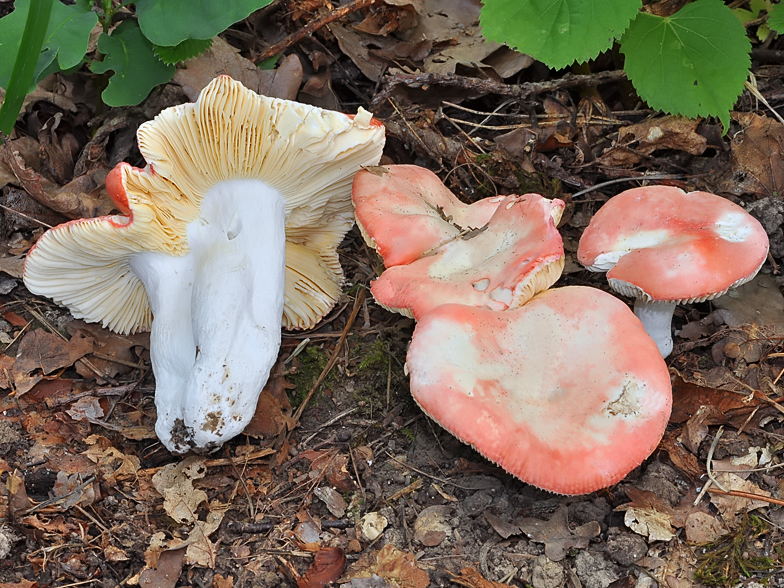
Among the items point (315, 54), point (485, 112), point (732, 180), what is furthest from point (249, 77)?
point (732, 180)

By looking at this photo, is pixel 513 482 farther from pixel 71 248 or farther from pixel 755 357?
pixel 71 248

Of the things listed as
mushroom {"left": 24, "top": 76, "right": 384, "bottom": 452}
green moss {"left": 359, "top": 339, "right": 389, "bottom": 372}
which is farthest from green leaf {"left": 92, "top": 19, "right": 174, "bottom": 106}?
green moss {"left": 359, "top": 339, "right": 389, "bottom": 372}

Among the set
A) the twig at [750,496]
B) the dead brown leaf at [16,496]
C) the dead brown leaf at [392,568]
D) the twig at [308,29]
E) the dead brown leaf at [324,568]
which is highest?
the twig at [308,29]

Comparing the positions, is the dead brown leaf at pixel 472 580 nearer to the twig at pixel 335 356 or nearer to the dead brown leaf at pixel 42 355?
the twig at pixel 335 356

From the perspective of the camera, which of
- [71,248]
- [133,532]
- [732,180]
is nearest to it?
[133,532]

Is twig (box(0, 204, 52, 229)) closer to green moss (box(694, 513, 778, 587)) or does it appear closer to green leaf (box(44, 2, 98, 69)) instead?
green leaf (box(44, 2, 98, 69))

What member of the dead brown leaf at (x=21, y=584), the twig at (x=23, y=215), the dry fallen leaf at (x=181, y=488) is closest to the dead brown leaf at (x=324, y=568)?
the dry fallen leaf at (x=181, y=488)

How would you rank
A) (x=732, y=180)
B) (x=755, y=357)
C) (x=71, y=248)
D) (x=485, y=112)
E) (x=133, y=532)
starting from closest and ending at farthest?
(x=133, y=532), (x=71, y=248), (x=755, y=357), (x=732, y=180), (x=485, y=112)
